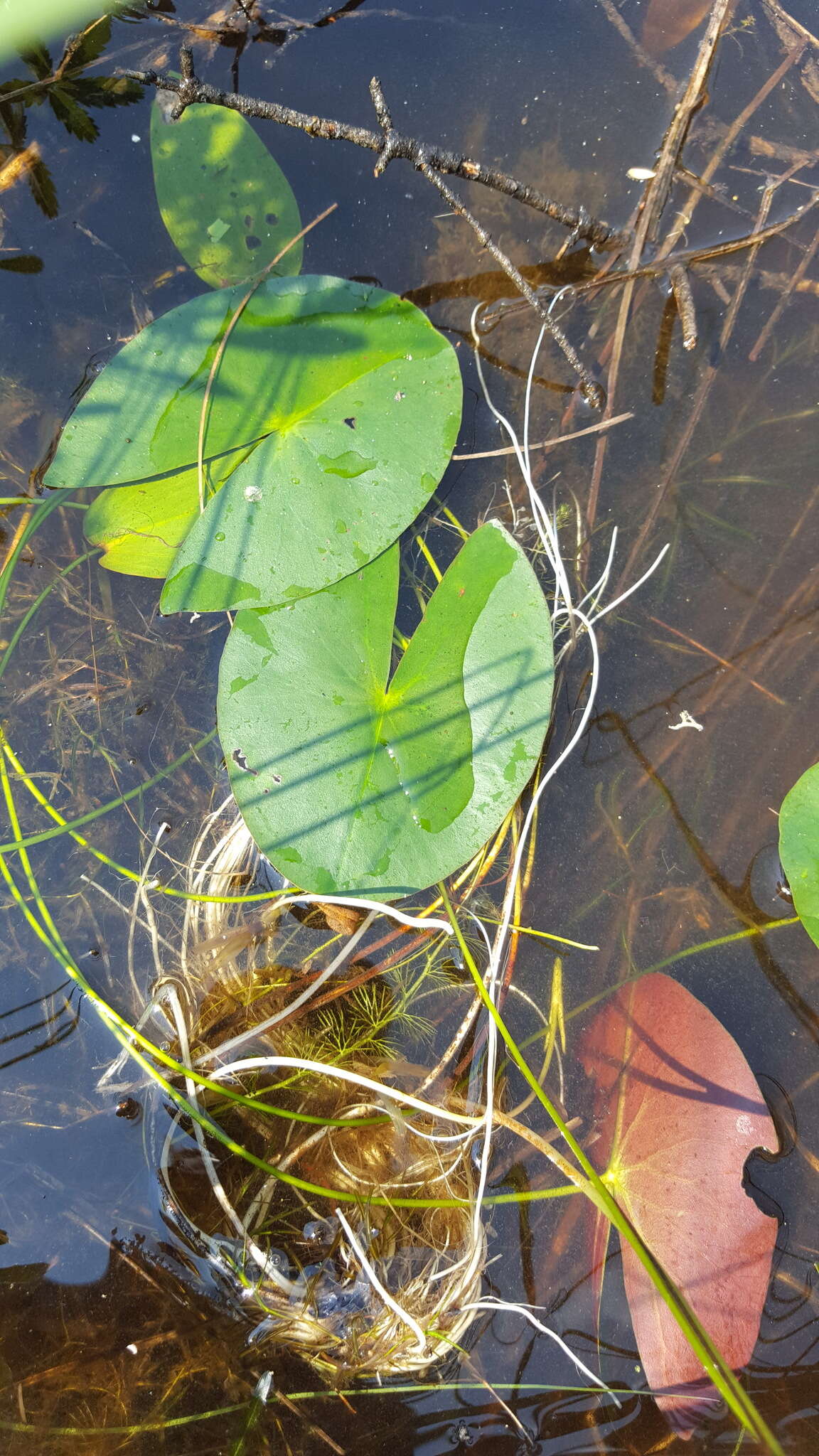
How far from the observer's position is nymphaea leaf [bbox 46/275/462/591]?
1.60 meters

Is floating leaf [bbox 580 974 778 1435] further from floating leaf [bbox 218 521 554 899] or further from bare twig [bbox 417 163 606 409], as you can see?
bare twig [bbox 417 163 606 409]

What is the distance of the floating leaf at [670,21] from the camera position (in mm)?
1862

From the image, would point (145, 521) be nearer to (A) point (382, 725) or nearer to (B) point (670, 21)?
(A) point (382, 725)

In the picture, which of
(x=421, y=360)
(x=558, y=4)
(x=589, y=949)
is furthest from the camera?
(x=558, y=4)

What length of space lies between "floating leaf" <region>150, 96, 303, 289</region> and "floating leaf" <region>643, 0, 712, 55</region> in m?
0.95

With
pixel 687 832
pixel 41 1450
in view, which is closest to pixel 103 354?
pixel 687 832

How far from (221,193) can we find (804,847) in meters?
1.84

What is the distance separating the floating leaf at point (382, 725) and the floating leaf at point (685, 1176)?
0.58 m

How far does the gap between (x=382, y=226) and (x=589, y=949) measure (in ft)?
5.66

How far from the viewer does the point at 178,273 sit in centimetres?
187

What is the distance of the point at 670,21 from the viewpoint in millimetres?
1864

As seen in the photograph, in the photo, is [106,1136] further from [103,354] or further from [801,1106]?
[103,354]

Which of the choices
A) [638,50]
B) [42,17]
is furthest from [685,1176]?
[42,17]

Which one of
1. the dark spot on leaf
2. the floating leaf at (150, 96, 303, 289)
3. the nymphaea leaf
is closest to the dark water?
the dark spot on leaf
